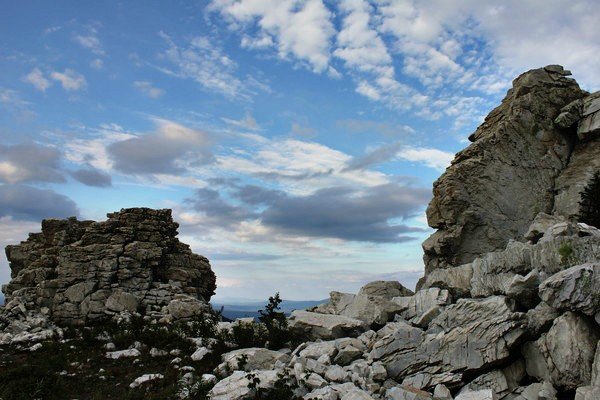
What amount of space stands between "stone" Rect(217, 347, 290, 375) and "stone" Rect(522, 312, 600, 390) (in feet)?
36.4

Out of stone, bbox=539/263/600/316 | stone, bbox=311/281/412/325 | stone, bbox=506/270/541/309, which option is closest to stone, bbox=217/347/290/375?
stone, bbox=311/281/412/325

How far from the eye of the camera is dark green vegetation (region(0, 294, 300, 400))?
19312 mm

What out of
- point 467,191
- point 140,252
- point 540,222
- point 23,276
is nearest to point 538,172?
point 467,191

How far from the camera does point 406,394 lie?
15070mm

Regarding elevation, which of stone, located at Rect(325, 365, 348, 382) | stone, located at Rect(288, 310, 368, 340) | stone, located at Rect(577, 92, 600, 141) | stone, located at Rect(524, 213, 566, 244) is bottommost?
stone, located at Rect(325, 365, 348, 382)

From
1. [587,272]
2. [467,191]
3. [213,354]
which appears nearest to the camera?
[587,272]

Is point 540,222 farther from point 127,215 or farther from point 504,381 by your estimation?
point 127,215

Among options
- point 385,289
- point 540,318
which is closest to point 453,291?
point 385,289

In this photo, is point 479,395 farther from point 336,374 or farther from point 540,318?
point 336,374

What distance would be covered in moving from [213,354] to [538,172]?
2645 centimetres

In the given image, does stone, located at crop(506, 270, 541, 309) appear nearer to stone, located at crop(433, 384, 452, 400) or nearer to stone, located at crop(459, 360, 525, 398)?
stone, located at crop(459, 360, 525, 398)

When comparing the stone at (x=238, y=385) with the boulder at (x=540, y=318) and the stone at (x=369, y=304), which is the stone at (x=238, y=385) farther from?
the boulder at (x=540, y=318)

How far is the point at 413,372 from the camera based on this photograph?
55.3 ft

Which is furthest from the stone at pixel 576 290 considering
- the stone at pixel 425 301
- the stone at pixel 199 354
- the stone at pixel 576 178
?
the stone at pixel 199 354
